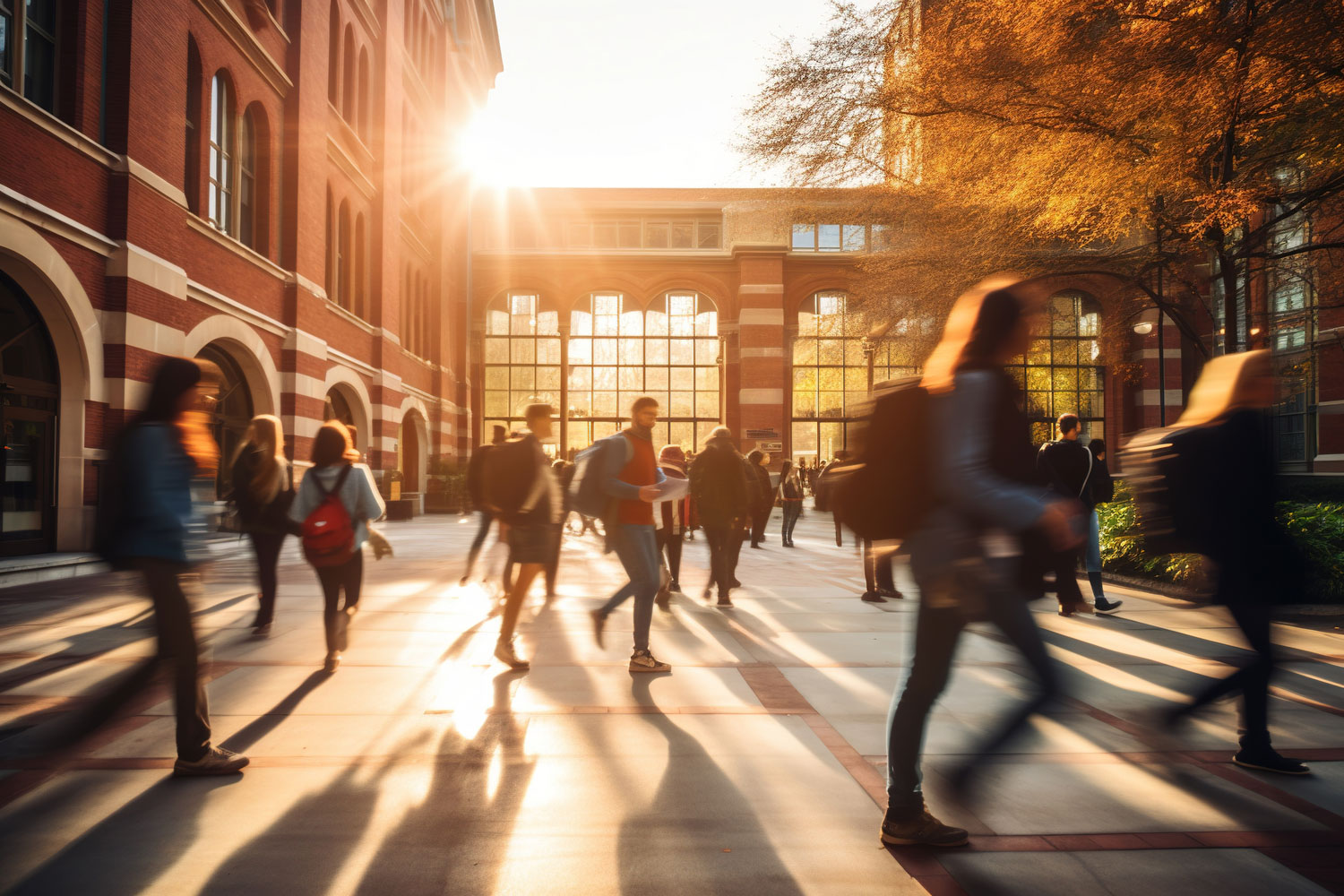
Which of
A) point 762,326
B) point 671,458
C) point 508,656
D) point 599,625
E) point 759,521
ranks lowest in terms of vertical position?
point 508,656

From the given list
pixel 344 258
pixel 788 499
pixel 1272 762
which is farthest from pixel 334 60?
pixel 1272 762

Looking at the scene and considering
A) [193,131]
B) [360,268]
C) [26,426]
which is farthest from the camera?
[360,268]

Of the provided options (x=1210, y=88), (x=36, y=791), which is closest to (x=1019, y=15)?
(x=1210, y=88)

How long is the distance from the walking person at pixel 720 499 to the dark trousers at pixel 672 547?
758 mm

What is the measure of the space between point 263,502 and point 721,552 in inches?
175

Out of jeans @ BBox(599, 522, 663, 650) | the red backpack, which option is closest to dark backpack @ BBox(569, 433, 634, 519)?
jeans @ BBox(599, 522, 663, 650)

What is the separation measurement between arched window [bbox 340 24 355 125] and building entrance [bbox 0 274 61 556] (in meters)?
12.3

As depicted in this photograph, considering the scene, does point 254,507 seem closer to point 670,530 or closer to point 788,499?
point 670,530

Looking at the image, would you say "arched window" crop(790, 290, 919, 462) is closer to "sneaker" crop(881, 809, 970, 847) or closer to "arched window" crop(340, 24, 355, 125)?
"arched window" crop(340, 24, 355, 125)

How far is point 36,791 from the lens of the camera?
353cm

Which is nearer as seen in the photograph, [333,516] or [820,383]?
[333,516]

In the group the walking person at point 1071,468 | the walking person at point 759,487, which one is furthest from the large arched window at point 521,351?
the walking person at point 1071,468

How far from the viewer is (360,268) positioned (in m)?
22.9

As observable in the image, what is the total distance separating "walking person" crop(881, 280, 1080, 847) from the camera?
2713 mm
